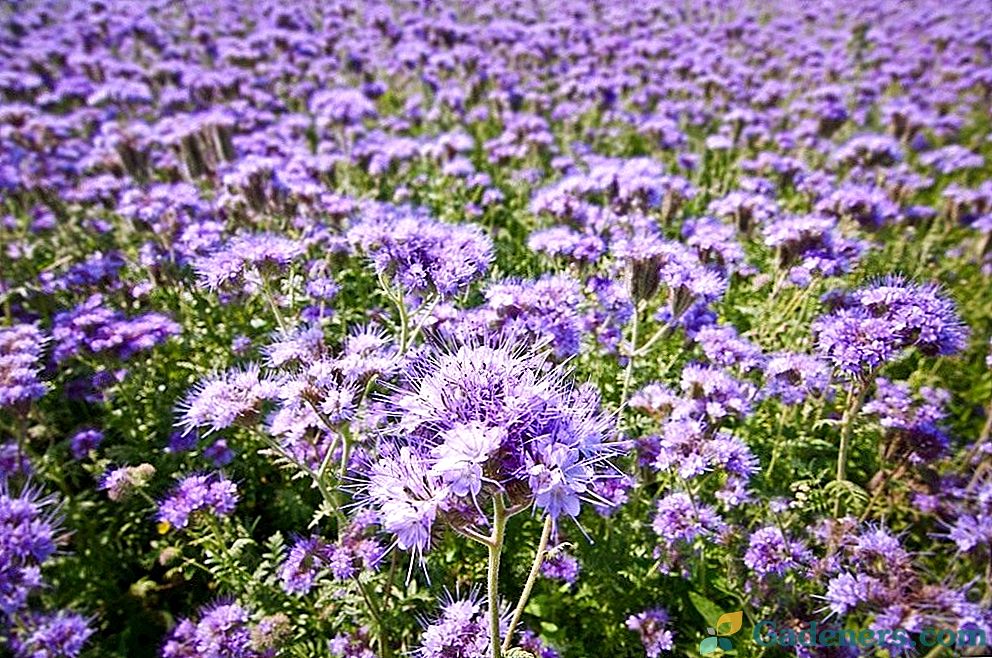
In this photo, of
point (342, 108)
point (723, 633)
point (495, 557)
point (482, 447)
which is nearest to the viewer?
point (482, 447)

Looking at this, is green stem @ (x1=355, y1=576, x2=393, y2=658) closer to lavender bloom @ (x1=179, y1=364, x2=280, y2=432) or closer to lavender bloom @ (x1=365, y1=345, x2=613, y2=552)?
lavender bloom @ (x1=179, y1=364, x2=280, y2=432)

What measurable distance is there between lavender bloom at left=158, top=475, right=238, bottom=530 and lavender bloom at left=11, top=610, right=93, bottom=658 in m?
0.54

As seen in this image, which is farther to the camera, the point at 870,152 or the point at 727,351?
the point at 870,152

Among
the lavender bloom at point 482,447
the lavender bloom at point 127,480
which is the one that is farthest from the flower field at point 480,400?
the lavender bloom at point 127,480

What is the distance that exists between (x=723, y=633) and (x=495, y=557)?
58.8 inches

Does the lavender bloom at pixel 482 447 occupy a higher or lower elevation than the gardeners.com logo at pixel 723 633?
higher

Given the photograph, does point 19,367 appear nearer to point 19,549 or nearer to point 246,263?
point 19,549

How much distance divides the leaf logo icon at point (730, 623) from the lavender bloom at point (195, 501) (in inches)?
81.5

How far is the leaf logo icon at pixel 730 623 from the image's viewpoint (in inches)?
109

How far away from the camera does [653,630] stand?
2822 millimetres

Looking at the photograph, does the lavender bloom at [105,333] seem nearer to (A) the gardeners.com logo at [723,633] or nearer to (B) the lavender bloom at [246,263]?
(B) the lavender bloom at [246,263]

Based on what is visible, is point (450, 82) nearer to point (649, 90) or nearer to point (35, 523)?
point (649, 90)

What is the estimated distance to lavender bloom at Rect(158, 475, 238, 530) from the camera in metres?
2.81

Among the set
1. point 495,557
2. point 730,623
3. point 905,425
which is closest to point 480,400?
point 495,557
